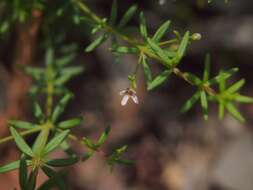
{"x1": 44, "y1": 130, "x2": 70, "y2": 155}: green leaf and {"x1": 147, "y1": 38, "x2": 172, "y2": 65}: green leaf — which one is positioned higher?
{"x1": 147, "y1": 38, "x2": 172, "y2": 65}: green leaf

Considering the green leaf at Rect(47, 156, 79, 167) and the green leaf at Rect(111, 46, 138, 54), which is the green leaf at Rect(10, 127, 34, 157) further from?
the green leaf at Rect(111, 46, 138, 54)

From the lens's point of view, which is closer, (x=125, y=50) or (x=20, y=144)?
(x=20, y=144)

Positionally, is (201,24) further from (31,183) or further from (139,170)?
(31,183)

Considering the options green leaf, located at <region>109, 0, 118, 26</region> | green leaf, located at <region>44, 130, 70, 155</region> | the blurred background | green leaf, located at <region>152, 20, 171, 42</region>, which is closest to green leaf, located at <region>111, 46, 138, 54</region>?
green leaf, located at <region>152, 20, 171, 42</region>

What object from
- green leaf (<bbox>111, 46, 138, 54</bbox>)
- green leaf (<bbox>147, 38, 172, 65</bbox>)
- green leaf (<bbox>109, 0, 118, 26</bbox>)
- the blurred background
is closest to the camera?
green leaf (<bbox>147, 38, 172, 65</bbox>)

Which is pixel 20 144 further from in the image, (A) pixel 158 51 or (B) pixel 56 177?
(A) pixel 158 51

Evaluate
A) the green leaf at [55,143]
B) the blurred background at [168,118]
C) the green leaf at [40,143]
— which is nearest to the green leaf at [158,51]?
the green leaf at [55,143]

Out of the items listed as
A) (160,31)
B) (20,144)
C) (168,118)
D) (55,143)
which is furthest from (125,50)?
(168,118)

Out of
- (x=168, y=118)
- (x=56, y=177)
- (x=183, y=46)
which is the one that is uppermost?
(x=183, y=46)

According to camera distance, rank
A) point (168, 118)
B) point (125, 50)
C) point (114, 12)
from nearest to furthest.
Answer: point (125, 50) < point (114, 12) < point (168, 118)

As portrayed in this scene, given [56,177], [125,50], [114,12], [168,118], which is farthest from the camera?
[168,118]
